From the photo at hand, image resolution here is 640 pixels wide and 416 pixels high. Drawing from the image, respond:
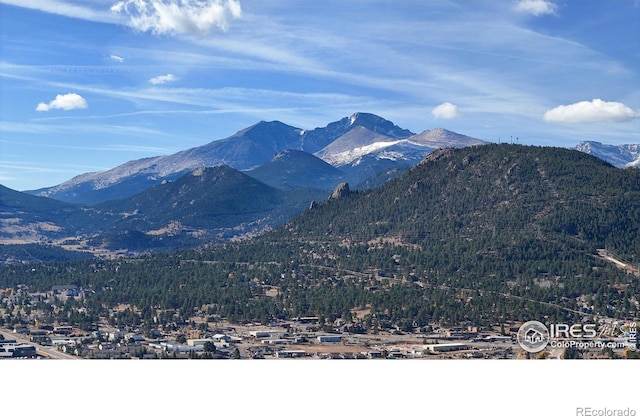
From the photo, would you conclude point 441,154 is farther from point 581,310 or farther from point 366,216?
point 581,310

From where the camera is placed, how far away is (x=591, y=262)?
12825 cm

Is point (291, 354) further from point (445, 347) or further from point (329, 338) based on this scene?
point (445, 347)

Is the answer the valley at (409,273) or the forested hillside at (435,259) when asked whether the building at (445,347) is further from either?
the forested hillside at (435,259)

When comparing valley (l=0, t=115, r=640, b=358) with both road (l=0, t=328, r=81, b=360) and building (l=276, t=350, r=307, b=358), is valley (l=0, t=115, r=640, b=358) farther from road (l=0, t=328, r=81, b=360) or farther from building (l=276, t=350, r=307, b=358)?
road (l=0, t=328, r=81, b=360)

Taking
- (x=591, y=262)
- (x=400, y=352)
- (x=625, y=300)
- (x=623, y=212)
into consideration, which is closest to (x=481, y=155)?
(x=623, y=212)

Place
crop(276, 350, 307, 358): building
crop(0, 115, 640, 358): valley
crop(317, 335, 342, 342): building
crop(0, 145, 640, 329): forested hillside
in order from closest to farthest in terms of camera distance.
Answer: crop(276, 350, 307, 358): building → crop(317, 335, 342, 342): building → crop(0, 115, 640, 358): valley → crop(0, 145, 640, 329): forested hillside

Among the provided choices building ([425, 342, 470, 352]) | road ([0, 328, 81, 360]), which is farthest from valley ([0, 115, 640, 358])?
road ([0, 328, 81, 360])

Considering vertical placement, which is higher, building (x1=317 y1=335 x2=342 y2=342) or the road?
building (x1=317 y1=335 x2=342 y2=342)

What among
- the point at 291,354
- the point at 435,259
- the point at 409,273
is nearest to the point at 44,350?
the point at 291,354

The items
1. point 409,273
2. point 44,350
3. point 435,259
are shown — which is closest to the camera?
point 44,350

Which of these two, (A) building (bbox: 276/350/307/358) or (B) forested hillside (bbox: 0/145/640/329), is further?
(B) forested hillside (bbox: 0/145/640/329)

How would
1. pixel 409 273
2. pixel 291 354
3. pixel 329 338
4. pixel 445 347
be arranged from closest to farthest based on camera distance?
pixel 291 354, pixel 445 347, pixel 329 338, pixel 409 273

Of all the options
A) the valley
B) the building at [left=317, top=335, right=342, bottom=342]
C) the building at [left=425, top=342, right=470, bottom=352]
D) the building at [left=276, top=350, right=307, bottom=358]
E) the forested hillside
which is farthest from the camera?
the forested hillside

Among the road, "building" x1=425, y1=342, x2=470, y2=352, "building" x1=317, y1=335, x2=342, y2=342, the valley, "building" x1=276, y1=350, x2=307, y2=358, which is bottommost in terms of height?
the road
